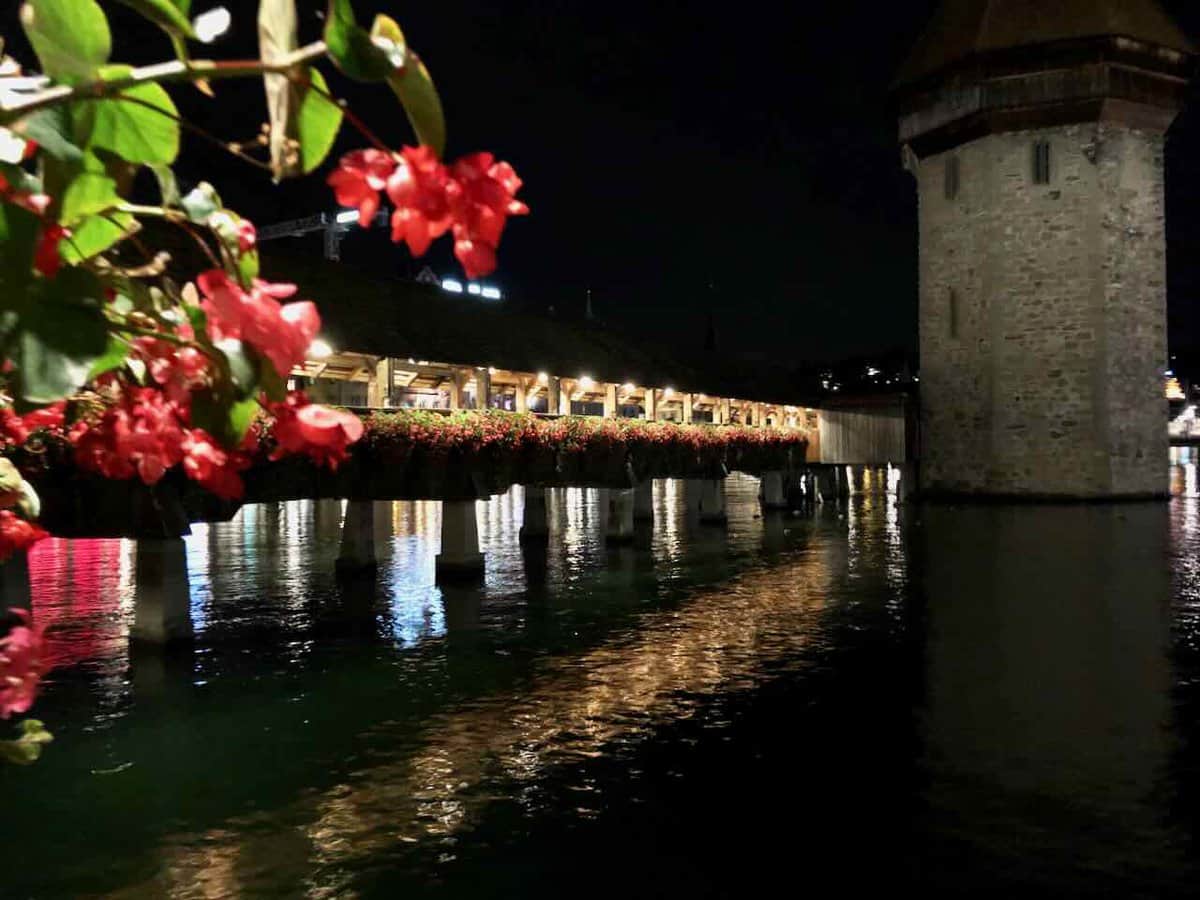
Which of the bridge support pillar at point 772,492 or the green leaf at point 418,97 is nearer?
the green leaf at point 418,97

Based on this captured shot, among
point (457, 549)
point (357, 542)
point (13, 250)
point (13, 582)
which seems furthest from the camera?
point (357, 542)

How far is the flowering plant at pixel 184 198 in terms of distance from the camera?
1.66 m

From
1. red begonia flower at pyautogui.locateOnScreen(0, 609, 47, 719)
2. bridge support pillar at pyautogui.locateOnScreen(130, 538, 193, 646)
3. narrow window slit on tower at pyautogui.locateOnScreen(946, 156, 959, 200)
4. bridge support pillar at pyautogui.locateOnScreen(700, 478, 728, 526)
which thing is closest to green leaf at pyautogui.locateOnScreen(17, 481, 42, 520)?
red begonia flower at pyautogui.locateOnScreen(0, 609, 47, 719)

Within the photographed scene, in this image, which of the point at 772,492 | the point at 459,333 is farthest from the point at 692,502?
the point at 459,333

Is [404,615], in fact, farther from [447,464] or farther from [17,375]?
[17,375]

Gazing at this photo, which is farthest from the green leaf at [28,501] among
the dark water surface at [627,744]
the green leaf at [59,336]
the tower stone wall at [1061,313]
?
the tower stone wall at [1061,313]

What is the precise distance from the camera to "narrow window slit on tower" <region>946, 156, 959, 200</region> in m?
38.1

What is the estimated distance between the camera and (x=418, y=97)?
1.74 meters

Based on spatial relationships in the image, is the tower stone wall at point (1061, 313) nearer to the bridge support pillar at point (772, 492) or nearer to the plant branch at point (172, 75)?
the bridge support pillar at point (772, 492)

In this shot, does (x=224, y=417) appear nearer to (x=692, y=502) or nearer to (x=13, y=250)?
(x=13, y=250)

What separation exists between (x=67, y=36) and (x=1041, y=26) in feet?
130

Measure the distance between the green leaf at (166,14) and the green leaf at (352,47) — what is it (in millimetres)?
231

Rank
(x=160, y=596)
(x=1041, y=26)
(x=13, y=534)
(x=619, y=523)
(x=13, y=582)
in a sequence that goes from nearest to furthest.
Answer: (x=13, y=534) < (x=13, y=582) < (x=160, y=596) < (x=619, y=523) < (x=1041, y=26)

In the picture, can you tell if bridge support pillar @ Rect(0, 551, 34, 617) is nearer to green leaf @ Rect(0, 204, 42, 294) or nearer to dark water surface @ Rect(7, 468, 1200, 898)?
dark water surface @ Rect(7, 468, 1200, 898)
